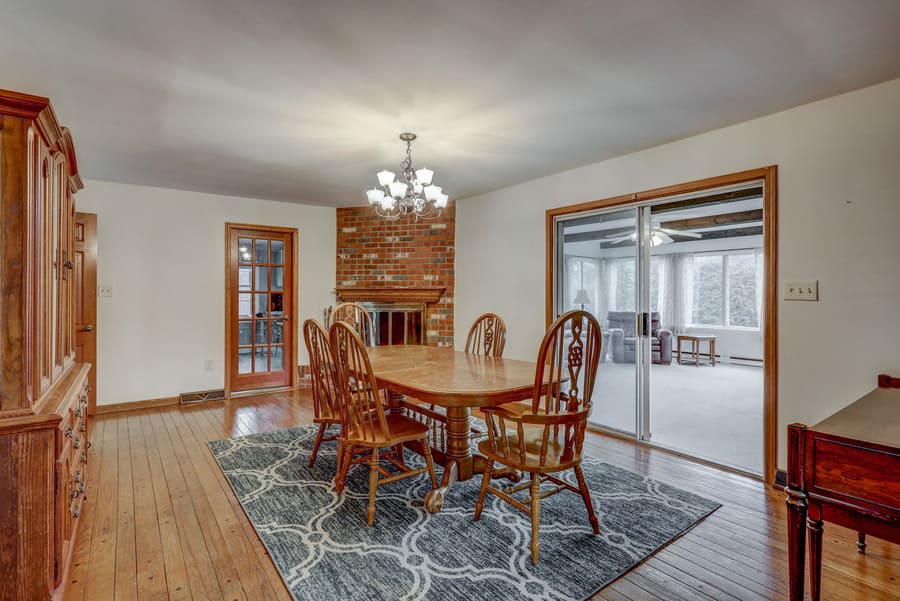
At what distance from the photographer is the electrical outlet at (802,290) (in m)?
2.48

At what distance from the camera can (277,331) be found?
17.0 feet

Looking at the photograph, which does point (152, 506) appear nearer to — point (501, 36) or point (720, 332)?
point (501, 36)

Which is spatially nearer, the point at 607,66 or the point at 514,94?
the point at 607,66

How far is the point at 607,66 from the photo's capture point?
2.05 metres

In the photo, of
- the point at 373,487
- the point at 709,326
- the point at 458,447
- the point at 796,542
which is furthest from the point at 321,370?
the point at 709,326

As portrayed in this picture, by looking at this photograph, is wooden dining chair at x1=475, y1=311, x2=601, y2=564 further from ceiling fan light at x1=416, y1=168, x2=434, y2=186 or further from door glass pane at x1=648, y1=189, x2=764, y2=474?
door glass pane at x1=648, y1=189, x2=764, y2=474

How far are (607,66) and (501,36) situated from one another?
23.0 inches

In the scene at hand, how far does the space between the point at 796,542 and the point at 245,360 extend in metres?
4.99

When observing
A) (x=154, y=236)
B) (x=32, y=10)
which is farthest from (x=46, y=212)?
(x=154, y=236)

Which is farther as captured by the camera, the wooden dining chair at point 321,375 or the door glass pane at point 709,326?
the door glass pane at point 709,326

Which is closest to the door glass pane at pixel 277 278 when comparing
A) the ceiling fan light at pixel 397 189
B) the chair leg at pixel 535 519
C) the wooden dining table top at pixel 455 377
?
the wooden dining table top at pixel 455 377

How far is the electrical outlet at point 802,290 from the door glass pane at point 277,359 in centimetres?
485

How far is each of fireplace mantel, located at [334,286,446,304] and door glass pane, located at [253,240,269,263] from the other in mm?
892

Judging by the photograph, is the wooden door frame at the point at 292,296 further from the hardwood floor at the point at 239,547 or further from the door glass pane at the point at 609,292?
the door glass pane at the point at 609,292
